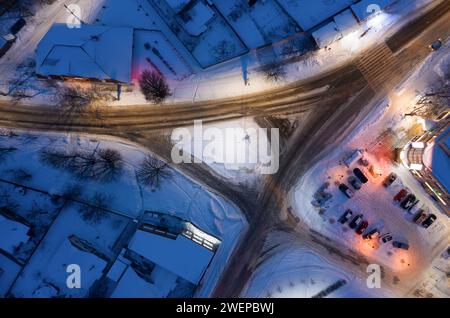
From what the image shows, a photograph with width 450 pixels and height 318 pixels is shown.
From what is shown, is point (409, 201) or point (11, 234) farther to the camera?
point (409, 201)

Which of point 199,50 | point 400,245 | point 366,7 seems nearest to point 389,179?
point 400,245

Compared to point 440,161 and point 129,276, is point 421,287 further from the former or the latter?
point 129,276

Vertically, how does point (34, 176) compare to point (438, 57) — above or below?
below

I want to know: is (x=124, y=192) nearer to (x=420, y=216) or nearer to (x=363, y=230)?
(x=363, y=230)

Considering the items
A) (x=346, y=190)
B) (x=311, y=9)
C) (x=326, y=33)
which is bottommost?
(x=346, y=190)

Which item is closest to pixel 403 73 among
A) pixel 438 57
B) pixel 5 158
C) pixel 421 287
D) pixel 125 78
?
pixel 438 57

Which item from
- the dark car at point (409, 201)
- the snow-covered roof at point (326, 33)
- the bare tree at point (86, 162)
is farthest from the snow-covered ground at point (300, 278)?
the snow-covered roof at point (326, 33)

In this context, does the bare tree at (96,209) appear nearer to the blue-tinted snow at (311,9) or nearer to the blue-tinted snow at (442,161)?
the blue-tinted snow at (311,9)
